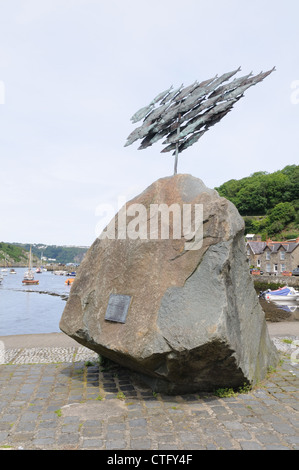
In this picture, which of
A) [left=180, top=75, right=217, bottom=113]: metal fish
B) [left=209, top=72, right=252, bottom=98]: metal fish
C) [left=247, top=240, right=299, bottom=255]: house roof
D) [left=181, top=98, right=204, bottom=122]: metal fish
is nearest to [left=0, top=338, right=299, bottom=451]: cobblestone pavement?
[left=181, top=98, right=204, bottom=122]: metal fish

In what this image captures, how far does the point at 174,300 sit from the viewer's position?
6.47 meters

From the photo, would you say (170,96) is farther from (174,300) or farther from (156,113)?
(174,300)

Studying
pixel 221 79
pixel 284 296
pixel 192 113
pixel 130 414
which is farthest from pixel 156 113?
pixel 284 296

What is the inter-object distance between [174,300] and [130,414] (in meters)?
1.97

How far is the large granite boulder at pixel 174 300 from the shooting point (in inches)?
246

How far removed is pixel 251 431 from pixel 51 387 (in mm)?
4008

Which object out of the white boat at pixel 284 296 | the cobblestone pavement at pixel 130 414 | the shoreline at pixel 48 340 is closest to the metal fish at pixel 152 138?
the cobblestone pavement at pixel 130 414

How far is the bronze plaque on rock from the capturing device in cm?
679

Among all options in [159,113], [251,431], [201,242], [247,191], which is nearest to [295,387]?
[251,431]

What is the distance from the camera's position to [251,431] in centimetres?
543

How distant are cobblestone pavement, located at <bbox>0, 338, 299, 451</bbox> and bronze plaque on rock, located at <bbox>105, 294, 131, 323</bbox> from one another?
1.41 m

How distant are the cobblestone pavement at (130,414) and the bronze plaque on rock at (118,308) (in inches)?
55.7

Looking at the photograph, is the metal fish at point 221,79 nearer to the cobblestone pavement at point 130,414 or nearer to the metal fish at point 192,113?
the metal fish at point 192,113
